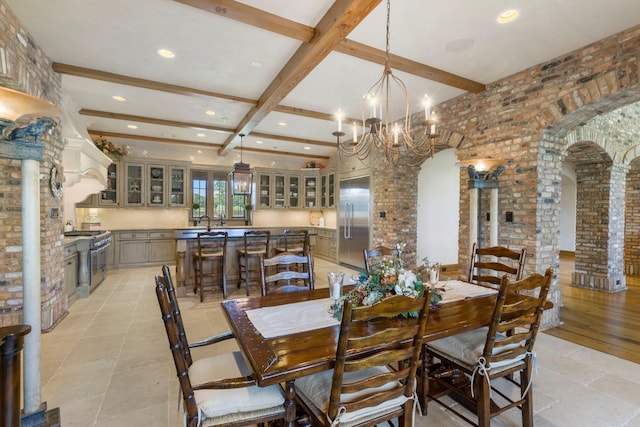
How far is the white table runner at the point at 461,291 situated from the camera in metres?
2.21

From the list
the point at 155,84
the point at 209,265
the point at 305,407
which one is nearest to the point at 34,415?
the point at 305,407

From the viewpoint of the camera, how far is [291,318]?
5.85 ft

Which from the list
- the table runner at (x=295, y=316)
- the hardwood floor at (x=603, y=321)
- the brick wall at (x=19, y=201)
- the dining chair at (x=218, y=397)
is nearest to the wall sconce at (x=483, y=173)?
the hardwood floor at (x=603, y=321)

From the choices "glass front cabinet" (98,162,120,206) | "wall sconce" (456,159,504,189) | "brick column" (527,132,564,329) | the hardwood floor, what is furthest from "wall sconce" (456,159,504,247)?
"glass front cabinet" (98,162,120,206)

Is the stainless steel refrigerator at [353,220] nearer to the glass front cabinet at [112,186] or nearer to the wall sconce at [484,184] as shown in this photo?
the wall sconce at [484,184]

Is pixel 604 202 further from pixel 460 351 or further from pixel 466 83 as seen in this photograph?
pixel 460 351

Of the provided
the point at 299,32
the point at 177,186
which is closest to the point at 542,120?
the point at 299,32

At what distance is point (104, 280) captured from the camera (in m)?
5.53

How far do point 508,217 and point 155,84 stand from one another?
4.83 meters

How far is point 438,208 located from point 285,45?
5014 millimetres

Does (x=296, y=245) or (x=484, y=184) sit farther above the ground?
(x=484, y=184)

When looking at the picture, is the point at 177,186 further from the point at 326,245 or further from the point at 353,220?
the point at 353,220

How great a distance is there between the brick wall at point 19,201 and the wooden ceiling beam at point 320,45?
7.89ft

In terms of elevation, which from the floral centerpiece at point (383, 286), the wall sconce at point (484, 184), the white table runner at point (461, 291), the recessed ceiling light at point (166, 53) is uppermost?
the recessed ceiling light at point (166, 53)
